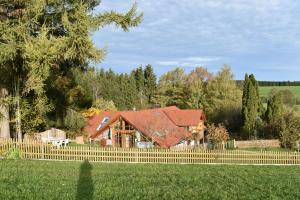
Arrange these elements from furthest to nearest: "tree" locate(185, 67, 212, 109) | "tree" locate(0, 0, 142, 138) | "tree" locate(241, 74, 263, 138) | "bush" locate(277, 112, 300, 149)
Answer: "tree" locate(185, 67, 212, 109) < "tree" locate(241, 74, 263, 138) < "bush" locate(277, 112, 300, 149) < "tree" locate(0, 0, 142, 138)

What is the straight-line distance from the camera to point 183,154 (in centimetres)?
2277

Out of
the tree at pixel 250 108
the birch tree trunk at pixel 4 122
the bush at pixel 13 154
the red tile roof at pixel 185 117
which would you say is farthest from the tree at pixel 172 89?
the bush at pixel 13 154

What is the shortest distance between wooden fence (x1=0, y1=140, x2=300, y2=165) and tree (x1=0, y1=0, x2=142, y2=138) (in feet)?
11.5

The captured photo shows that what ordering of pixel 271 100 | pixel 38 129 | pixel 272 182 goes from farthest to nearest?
pixel 271 100, pixel 38 129, pixel 272 182

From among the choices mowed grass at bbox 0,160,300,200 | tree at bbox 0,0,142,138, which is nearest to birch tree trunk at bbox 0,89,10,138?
tree at bbox 0,0,142,138

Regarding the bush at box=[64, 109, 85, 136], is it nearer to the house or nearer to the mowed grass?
the house

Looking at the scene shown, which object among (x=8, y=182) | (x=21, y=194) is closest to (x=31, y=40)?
(x=8, y=182)

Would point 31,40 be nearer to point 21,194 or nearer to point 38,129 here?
point 38,129

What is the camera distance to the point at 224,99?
6919 centimetres

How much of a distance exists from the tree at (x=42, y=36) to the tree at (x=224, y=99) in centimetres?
4000

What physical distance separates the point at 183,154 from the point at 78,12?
9.61 metres

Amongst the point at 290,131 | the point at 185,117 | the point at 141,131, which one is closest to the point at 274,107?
the point at 290,131

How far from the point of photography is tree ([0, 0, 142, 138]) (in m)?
20.5

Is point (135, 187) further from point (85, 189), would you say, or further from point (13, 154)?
point (13, 154)
